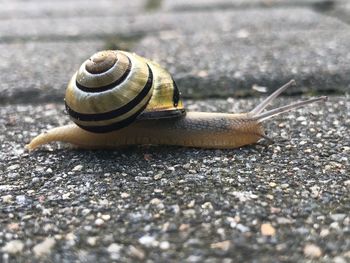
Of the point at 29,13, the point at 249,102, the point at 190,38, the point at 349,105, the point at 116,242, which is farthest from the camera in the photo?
the point at 29,13

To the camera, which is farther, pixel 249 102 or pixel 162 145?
pixel 249 102

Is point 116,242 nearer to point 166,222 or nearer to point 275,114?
point 166,222

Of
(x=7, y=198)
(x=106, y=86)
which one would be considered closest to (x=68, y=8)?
(x=106, y=86)

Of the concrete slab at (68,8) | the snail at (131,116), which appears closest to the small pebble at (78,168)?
the snail at (131,116)

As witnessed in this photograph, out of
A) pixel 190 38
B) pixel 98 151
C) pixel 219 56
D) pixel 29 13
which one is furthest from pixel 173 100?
pixel 29 13

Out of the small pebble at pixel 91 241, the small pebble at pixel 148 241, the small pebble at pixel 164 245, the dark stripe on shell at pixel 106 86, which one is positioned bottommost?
the small pebble at pixel 91 241

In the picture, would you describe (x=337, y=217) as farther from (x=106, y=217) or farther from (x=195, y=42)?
(x=195, y=42)

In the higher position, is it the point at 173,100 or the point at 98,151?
the point at 173,100

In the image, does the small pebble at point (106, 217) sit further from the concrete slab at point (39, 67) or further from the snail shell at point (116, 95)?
the concrete slab at point (39, 67)
